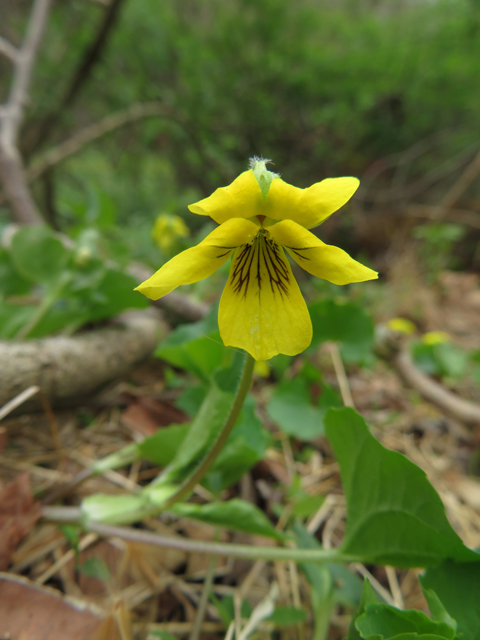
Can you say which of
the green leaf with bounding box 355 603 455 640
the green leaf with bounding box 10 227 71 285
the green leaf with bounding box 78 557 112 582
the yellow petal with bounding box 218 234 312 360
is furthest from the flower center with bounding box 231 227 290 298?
the green leaf with bounding box 10 227 71 285

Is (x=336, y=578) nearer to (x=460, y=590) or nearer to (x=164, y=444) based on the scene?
(x=460, y=590)

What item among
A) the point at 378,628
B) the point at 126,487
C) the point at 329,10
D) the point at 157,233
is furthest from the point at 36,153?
the point at 329,10

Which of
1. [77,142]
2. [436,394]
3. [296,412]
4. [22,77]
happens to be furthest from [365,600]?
[22,77]

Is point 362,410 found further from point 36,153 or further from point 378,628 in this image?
point 36,153

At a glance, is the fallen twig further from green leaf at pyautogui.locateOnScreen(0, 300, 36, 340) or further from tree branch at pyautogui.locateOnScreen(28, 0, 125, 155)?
tree branch at pyautogui.locateOnScreen(28, 0, 125, 155)

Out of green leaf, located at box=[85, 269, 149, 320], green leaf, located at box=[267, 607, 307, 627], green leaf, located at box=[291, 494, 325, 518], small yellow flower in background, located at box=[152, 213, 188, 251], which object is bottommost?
green leaf, located at box=[267, 607, 307, 627]

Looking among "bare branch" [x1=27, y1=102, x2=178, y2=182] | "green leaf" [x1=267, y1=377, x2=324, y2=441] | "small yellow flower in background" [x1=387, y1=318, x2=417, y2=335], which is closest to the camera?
"green leaf" [x1=267, y1=377, x2=324, y2=441]

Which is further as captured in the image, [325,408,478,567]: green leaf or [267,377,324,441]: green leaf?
[267,377,324,441]: green leaf
